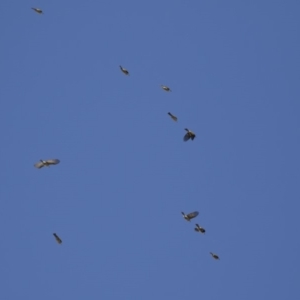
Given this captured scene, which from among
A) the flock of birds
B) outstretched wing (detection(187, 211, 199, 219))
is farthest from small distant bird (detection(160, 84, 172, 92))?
outstretched wing (detection(187, 211, 199, 219))

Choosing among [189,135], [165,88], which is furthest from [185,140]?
[165,88]

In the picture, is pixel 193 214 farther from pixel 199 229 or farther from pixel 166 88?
pixel 166 88

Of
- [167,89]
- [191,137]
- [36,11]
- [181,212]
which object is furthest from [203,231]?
[36,11]

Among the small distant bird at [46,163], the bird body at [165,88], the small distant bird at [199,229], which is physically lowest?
the small distant bird at [199,229]

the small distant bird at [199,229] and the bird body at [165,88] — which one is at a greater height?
the bird body at [165,88]

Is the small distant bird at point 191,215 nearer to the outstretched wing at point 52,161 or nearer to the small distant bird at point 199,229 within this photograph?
the small distant bird at point 199,229

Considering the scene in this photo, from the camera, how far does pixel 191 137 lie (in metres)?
55.1

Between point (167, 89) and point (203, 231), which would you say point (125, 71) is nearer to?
point (167, 89)

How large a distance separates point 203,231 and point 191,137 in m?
5.15

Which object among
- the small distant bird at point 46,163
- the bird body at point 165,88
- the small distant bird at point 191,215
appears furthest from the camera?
the bird body at point 165,88

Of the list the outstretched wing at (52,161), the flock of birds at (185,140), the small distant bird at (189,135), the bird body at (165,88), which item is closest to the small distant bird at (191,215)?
the flock of birds at (185,140)

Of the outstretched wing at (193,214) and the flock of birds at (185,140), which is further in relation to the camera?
the outstretched wing at (193,214)

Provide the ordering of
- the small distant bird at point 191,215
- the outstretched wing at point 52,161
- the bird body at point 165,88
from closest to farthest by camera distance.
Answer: the outstretched wing at point 52,161
the small distant bird at point 191,215
the bird body at point 165,88

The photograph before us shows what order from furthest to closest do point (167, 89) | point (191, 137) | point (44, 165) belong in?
point (167, 89)
point (191, 137)
point (44, 165)
